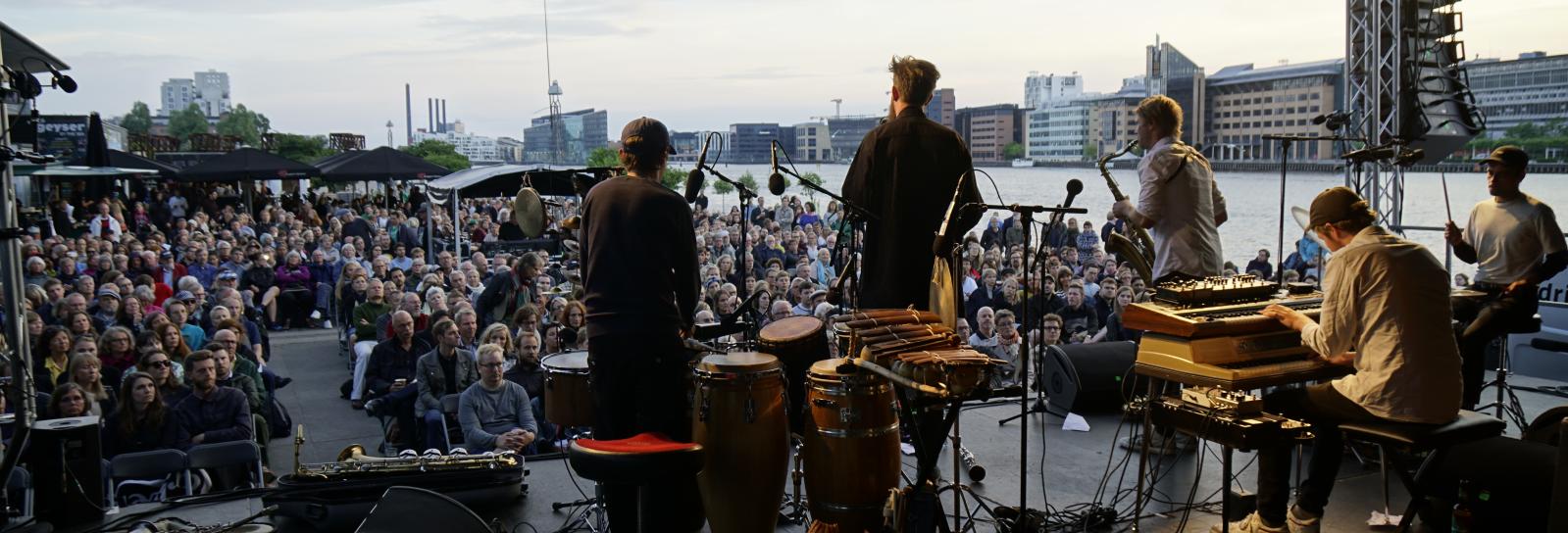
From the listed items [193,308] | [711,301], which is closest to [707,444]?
[711,301]

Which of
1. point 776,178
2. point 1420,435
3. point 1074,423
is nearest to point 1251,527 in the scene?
point 1420,435

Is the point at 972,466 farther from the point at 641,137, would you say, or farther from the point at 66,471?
the point at 66,471

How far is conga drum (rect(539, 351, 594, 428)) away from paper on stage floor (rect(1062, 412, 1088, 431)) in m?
2.71

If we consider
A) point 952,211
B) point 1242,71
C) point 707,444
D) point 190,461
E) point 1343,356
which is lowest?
point 190,461

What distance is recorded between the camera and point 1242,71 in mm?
15227

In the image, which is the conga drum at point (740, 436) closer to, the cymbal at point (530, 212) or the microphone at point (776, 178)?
the microphone at point (776, 178)

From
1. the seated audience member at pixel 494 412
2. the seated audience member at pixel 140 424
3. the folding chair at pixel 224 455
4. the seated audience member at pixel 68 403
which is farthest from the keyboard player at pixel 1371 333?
the seated audience member at pixel 68 403

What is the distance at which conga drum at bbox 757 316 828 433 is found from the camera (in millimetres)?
3883

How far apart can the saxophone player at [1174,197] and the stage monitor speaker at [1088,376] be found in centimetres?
141

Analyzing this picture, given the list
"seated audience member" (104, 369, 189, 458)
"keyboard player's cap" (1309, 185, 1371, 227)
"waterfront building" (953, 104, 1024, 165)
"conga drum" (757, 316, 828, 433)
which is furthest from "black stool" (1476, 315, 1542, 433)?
"waterfront building" (953, 104, 1024, 165)

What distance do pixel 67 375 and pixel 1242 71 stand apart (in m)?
14.5

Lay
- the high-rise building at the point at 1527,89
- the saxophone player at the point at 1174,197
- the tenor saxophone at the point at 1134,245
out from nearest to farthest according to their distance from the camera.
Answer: the saxophone player at the point at 1174,197, the tenor saxophone at the point at 1134,245, the high-rise building at the point at 1527,89

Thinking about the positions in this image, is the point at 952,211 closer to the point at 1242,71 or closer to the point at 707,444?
the point at 707,444

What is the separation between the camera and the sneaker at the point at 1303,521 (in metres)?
3.63
